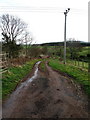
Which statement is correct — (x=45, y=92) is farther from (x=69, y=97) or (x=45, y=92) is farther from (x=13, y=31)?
(x=13, y=31)

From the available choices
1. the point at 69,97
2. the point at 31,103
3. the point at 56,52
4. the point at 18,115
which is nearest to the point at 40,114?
the point at 18,115

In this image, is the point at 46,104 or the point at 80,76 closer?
the point at 46,104

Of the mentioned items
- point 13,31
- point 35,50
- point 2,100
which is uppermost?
point 13,31

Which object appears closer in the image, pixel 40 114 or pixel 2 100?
pixel 40 114

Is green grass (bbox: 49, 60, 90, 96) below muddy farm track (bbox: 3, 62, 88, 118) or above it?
above

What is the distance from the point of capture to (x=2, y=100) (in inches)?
249

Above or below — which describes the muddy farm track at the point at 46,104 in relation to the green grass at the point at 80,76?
below

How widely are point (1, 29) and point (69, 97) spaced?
3257cm

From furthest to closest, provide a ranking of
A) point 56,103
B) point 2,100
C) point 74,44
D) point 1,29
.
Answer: point 74,44 < point 1,29 < point 2,100 < point 56,103

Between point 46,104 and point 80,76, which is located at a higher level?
point 80,76

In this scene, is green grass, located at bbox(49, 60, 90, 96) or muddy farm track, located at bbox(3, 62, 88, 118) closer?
muddy farm track, located at bbox(3, 62, 88, 118)

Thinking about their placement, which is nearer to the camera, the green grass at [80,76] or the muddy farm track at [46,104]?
the muddy farm track at [46,104]

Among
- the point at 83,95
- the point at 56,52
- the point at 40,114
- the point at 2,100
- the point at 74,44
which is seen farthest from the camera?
the point at 56,52

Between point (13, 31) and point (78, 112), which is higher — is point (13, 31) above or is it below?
above
